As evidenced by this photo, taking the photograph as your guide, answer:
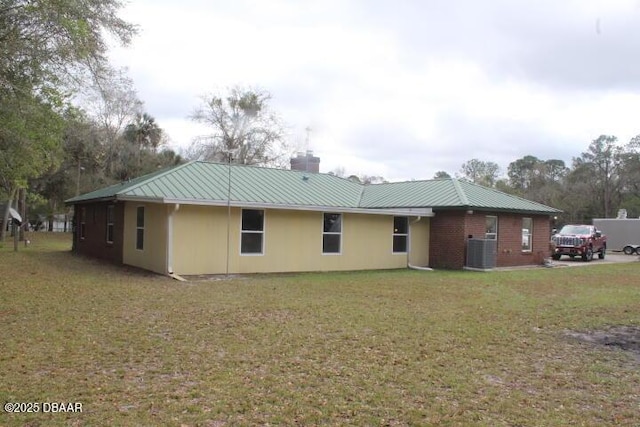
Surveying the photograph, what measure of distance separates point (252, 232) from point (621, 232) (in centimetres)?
2902

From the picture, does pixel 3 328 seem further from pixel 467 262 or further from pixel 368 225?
pixel 467 262

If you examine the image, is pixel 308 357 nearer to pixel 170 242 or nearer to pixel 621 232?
pixel 170 242

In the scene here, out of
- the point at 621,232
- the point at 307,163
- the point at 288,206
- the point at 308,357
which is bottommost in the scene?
the point at 308,357

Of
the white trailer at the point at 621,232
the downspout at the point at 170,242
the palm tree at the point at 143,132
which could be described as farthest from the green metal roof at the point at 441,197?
the palm tree at the point at 143,132

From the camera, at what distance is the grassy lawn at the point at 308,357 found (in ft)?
14.8

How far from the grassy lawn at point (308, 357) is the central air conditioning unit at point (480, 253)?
6155 millimetres

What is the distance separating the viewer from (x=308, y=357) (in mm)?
6176

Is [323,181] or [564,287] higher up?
[323,181]

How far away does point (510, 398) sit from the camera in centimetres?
491

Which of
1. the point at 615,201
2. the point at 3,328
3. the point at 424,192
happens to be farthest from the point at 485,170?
the point at 3,328

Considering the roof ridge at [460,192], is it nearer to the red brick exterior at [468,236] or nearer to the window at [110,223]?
the red brick exterior at [468,236]

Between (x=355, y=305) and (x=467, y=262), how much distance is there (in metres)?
9.48

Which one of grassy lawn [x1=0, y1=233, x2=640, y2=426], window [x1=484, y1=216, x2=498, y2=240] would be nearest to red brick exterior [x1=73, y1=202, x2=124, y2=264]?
grassy lawn [x1=0, y1=233, x2=640, y2=426]

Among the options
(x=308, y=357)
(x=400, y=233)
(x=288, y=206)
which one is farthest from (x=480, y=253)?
(x=308, y=357)
